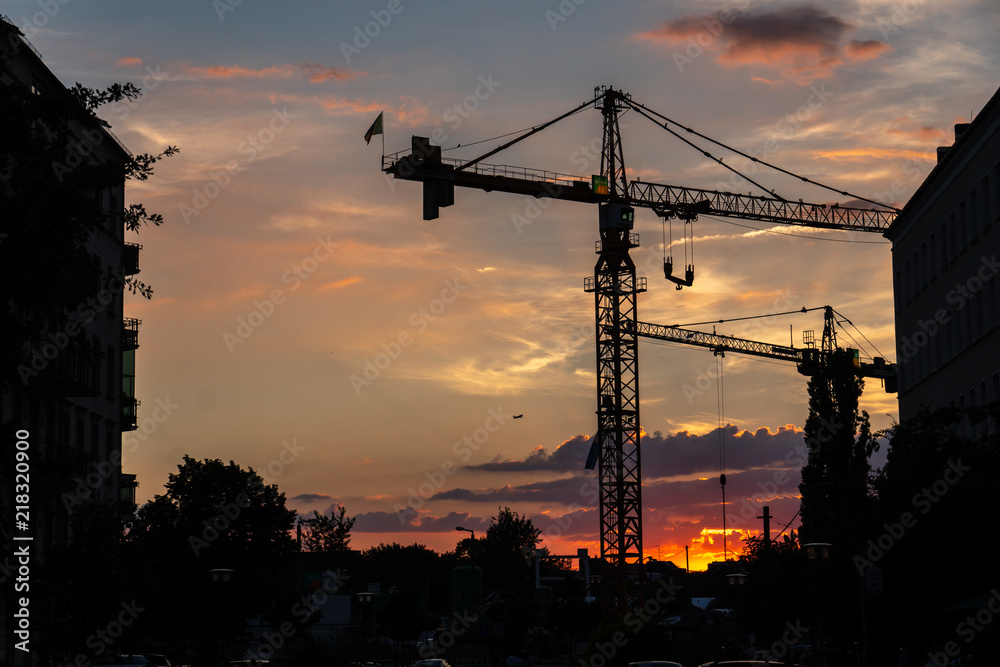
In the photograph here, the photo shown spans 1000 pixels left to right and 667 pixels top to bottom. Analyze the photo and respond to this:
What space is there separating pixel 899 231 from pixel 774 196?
39705 mm

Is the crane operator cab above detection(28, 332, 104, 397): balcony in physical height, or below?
above

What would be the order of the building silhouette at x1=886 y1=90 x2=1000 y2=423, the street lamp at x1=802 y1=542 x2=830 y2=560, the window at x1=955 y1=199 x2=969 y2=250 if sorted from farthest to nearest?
the window at x1=955 y1=199 x2=969 y2=250, the building silhouette at x1=886 y1=90 x2=1000 y2=423, the street lamp at x1=802 y1=542 x2=830 y2=560

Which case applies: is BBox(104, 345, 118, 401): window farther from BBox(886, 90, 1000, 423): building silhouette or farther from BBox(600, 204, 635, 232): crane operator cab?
BBox(600, 204, 635, 232): crane operator cab

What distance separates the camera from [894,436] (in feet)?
135

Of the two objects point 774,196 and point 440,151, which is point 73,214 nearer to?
point 440,151

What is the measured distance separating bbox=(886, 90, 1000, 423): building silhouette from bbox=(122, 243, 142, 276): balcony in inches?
1382

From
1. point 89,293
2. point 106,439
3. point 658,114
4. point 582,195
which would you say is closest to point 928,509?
point 89,293

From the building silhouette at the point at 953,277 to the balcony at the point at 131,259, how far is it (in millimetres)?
35111

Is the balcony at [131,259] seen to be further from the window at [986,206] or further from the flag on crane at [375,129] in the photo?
the window at [986,206]

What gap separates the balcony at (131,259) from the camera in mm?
57688

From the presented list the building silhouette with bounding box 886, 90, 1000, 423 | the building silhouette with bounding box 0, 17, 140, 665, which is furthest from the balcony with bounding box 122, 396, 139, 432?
the building silhouette with bounding box 886, 90, 1000, 423

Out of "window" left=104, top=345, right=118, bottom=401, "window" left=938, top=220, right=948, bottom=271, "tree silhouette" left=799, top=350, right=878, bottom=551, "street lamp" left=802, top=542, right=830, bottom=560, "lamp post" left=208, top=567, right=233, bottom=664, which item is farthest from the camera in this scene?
"tree silhouette" left=799, top=350, right=878, bottom=551

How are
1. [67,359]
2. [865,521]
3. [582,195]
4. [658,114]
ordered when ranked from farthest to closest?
[658,114], [582,195], [67,359], [865,521]

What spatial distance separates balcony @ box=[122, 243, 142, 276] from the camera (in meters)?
57.7
